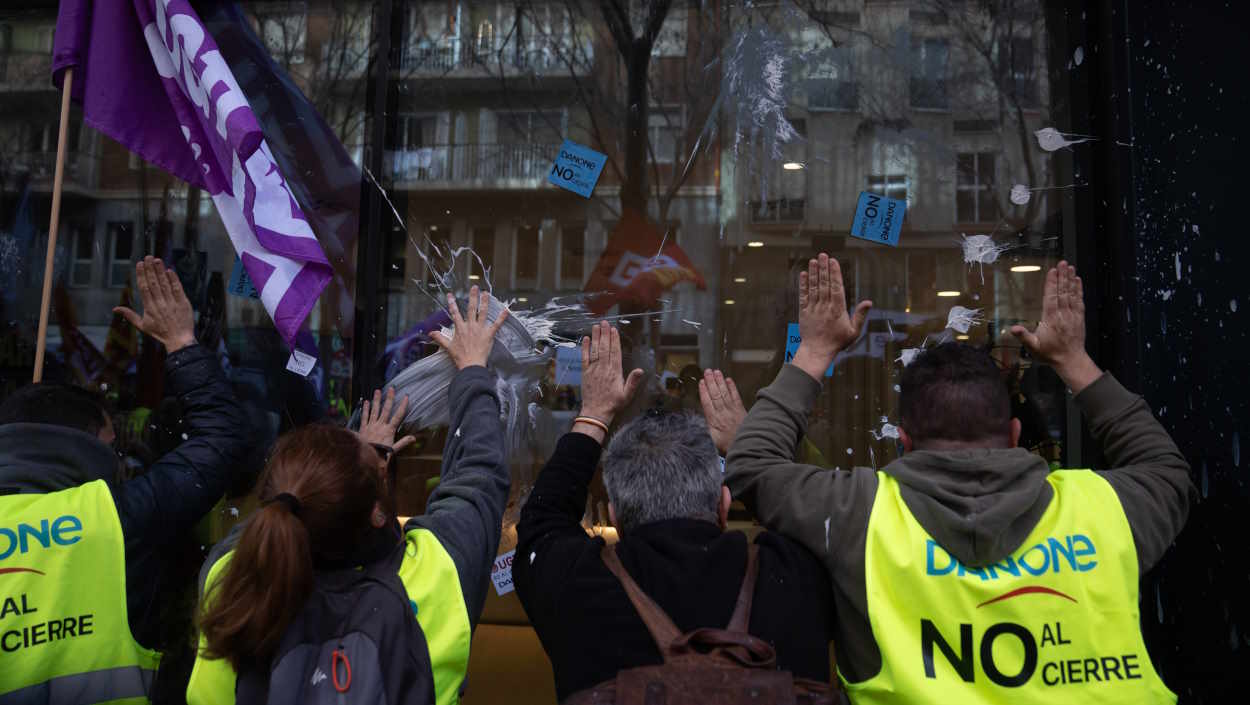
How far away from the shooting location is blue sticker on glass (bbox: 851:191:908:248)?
3.13m

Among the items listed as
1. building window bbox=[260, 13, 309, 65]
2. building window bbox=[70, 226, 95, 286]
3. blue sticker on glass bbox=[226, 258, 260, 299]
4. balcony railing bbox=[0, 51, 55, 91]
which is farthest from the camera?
balcony railing bbox=[0, 51, 55, 91]

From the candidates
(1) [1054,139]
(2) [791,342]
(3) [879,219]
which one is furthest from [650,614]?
(1) [1054,139]

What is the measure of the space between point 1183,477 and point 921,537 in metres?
0.66

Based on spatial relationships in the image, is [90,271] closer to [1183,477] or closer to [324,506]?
[324,506]

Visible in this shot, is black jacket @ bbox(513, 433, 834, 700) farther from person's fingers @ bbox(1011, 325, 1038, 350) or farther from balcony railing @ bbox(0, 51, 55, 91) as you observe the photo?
balcony railing @ bbox(0, 51, 55, 91)

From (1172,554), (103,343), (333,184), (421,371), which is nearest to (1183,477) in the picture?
(1172,554)

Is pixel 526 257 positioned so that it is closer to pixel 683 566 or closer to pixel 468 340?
pixel 468 340

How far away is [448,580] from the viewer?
1812mm

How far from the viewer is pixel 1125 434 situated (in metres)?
2.08

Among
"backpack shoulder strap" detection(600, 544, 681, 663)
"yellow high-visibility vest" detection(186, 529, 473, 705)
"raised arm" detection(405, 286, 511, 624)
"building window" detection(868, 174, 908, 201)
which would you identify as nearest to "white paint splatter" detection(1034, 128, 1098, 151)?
"building window" detection(868, 174, 908, 201)

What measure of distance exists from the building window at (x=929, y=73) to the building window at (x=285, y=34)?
2.41 metres

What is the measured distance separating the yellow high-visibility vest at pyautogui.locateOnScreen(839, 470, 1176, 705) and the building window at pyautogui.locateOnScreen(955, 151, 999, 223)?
1.57 metres

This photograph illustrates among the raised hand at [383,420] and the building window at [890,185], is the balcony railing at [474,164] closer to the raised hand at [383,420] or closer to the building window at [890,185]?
the raised hand at [383,420]

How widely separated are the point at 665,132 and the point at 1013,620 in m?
2.22
